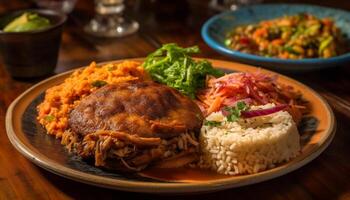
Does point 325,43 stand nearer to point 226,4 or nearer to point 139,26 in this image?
point 139,26

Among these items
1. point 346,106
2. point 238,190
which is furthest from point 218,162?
point 346,106

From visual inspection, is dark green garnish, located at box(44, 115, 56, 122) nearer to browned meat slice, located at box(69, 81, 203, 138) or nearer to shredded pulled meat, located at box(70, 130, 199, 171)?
browned meat slice, located at box(69, 81, 203, 138)

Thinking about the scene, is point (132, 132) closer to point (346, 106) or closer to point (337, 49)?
point (346, 106)

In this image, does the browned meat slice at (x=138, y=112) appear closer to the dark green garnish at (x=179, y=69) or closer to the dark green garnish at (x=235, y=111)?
the dark green garnish at (x=235, y=111)

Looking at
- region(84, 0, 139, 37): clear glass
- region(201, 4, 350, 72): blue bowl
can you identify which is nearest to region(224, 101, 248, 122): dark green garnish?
region(201, 4, 350, 72): blue bowl

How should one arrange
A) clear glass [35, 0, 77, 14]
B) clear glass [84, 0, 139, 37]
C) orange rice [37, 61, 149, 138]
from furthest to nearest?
clear glass [35, 0, 77, 14] → clear glass [84, 0, 139, 37] → orange rice [37, 61, 149, 138]

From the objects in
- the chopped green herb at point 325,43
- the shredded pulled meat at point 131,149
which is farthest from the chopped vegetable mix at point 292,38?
the shredded pulled meat at point 131,149
